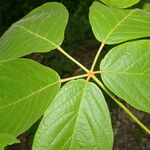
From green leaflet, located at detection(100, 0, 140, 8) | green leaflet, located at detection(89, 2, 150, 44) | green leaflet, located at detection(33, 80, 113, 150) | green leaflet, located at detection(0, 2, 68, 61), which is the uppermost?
green leaflet, located at detection(0, 2, 68, 61)

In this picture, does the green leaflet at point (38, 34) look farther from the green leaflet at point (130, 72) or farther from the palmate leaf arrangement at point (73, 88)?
the green leaflet at point (130, 72)

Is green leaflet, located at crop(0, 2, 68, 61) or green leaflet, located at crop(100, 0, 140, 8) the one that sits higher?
green leaflet, located at crop(0, 2, 68, 61)

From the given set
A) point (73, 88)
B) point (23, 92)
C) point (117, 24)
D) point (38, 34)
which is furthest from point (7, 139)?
point (117, 24)

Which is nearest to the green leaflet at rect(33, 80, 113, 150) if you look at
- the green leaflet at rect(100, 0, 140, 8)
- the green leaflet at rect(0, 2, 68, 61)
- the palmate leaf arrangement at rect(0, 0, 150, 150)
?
the palmate leaf arrangement at rect(0, 0, 150, 150)

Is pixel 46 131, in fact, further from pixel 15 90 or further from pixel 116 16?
pixel 116 16

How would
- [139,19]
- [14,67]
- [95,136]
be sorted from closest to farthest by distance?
[95,136] → [14,67] → [139,19]

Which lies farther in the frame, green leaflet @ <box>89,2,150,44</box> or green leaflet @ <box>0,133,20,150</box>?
green leaflet @ <box>89,2,150,44</box>

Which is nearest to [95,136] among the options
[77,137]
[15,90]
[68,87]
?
[77,137]

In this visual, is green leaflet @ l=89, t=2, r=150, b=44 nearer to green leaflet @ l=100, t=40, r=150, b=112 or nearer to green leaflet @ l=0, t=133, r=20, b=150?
green leaflet @ l=100, t=40, r=150, b=112
